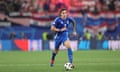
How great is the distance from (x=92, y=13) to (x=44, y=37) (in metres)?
5.52

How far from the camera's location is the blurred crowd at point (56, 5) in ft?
131

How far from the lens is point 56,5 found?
4038 cm

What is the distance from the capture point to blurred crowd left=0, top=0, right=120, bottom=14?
131 feet

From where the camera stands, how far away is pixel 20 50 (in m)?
34.4

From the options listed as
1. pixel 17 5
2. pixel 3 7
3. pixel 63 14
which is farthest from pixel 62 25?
pixel 17 5

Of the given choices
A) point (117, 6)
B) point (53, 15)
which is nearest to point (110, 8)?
point (117, 6)

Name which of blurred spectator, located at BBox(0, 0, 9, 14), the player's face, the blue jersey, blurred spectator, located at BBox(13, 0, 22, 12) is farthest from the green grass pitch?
blurred spectator, located at BBox(13, 0, 22, 12)

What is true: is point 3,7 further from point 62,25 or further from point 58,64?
point 62,25

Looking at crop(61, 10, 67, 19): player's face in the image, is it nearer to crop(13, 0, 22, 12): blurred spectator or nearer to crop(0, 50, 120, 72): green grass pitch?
crop(0, 50, 120, 72): green grass pitch

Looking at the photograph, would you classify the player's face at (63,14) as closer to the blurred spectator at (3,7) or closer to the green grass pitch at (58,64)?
the green grass pitch at (58,64)

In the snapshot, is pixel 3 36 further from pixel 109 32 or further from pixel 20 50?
pixel 109 32

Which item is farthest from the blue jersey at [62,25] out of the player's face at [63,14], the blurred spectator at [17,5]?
the blurred spectator at [17,5]

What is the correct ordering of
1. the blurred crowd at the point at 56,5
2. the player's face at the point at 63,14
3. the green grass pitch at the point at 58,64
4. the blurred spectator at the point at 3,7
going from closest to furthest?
the green grass pitch at the point at 58,64 < the player's face at the point at 63,14 < the blurred spectator at the point at 3,7 < the blurred crowd at the point at 56,5

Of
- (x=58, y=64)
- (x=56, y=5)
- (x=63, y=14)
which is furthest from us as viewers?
(x=56, y=5)
